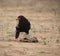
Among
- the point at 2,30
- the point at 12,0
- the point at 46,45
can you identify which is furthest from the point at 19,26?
the point at 12,0

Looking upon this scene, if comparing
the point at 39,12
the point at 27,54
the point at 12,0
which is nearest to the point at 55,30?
the point at 27,54

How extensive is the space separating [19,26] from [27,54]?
2412mm

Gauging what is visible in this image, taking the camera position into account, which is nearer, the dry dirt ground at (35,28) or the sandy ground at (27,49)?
the sandy ground at (27,49)

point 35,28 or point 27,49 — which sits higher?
point 35,28

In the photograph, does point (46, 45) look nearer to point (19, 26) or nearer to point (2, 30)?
point (19, 26)

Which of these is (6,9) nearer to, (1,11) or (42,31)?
(1,11)

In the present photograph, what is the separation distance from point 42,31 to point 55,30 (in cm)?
82

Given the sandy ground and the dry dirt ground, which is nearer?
the sandy ground

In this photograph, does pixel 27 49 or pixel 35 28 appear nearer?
pixel 27 49

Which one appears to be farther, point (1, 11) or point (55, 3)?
point (55, 3)

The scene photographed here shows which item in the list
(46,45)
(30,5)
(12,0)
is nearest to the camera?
(46,45)

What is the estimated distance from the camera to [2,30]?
59.0 ft

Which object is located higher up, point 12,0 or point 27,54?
point 12,0

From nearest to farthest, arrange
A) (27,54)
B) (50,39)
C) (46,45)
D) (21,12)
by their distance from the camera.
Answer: (27,54)
(46,45)
(50,39)
(21,12)
